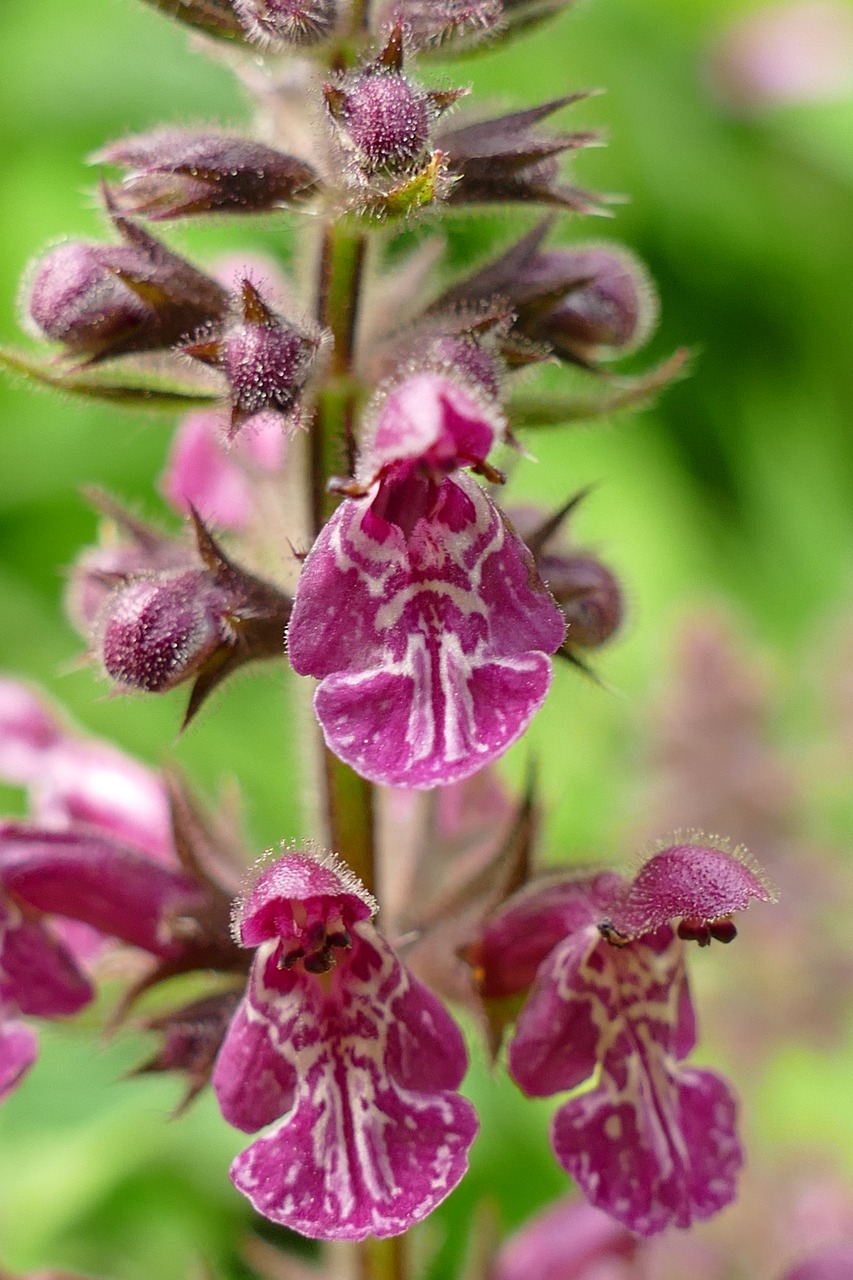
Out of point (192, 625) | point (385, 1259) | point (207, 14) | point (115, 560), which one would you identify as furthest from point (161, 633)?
point (385, 1259)

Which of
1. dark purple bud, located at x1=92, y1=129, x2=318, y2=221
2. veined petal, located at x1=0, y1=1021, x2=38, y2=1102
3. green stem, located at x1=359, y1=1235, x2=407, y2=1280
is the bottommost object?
green stem, located at x1=359, y1=1235, x2=407, y2=1280

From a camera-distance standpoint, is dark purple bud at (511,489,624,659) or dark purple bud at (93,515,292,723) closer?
dark purple bud at (93,515,292,723)

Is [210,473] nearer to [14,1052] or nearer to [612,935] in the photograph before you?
[14,1052]

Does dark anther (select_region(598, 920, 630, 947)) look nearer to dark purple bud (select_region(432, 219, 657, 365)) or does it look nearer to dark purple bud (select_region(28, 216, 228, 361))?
dark purple bud (select_region(432, 219, 657, 365))

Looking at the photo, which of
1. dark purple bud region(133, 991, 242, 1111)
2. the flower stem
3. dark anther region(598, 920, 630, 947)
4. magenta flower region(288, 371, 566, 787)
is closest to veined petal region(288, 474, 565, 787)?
magenta flower region(288, 371, 566, 787)

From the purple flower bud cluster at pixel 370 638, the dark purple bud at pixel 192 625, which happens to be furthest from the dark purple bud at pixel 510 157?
the dark purple bud at pixel 192 625

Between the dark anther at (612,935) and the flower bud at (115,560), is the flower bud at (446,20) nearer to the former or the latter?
the flower bud at (115,560)
